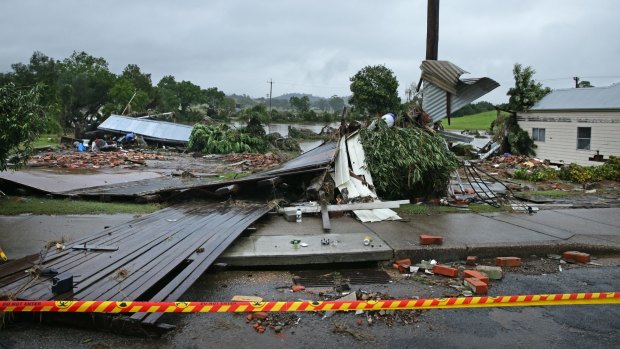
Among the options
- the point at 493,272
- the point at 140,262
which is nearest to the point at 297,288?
the point at 140,262

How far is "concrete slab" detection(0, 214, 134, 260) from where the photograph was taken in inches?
217

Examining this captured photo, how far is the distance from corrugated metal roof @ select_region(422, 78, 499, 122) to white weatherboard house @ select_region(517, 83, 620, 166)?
13.0 m

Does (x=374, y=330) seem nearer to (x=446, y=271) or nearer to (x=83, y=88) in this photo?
(x=446, y=271)

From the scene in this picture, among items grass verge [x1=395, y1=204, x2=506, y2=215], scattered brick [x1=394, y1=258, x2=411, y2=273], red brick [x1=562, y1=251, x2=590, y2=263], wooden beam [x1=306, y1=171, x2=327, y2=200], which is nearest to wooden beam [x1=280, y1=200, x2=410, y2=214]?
wooden beam [x1=306, y1=171, x2=327, y2=200]

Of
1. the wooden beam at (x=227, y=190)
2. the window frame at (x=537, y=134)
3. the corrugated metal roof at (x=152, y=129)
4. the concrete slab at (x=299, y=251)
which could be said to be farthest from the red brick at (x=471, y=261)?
the corrugated metal roof at (x=152, y=129)

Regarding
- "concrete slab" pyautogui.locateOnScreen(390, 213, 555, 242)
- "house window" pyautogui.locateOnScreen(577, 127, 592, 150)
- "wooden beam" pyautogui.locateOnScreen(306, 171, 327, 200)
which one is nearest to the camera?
"concrete slab" pyautogui.locateOnScreen(390, 213, 555, 242)

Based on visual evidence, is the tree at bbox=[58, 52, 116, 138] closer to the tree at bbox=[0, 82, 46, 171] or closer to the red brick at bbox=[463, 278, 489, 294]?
the tree at bbox=[0, 82, 46, 171]

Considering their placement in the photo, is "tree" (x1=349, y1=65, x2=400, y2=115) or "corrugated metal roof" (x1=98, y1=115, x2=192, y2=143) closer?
"corrugated metal roof" (x1=98, y1=115, x2=192, y2=143)

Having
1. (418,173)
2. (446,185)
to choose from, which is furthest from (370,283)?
(446,185)

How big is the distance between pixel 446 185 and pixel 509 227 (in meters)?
2.20

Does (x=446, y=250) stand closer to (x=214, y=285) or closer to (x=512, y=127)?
(x=214, y=285)

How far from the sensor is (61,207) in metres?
7.84

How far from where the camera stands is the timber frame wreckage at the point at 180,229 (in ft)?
12.8

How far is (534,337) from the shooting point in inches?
151
